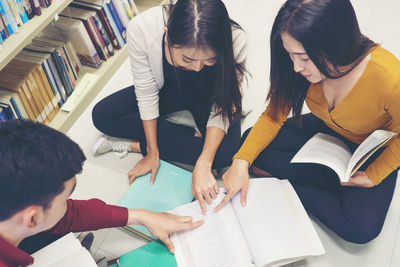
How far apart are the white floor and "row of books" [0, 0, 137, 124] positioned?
0.17 meters

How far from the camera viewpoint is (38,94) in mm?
1646

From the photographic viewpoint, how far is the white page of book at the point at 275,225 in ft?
3.63


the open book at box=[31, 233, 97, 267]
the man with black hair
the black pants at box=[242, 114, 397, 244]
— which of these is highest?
the man with black hair

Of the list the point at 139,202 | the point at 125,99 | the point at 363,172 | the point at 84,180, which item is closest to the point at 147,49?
the point at 125,99

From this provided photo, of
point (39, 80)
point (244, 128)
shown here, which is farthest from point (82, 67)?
point (244, 128)

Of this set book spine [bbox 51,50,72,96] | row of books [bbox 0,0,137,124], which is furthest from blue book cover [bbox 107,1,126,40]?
book spine [bbox 51,50,72,96]

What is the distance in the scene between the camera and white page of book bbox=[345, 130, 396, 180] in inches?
39.5

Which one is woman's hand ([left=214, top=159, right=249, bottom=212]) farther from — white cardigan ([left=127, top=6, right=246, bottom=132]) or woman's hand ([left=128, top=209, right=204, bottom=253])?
white cardigan ([left=127, top=6, right=246, bottom=132])

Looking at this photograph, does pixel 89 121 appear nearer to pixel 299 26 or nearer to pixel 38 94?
pixel 38 94

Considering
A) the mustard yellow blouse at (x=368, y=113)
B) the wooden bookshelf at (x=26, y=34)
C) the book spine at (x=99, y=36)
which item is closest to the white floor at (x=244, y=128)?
the book spine at (x=99, y=36)

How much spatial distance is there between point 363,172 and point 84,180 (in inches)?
47.3

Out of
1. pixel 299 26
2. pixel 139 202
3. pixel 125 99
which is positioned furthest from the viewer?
pixel 125 99

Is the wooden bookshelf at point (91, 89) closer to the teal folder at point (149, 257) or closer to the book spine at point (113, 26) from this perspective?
the book spine at point (113, 26)

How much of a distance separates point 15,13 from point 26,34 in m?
0.09
